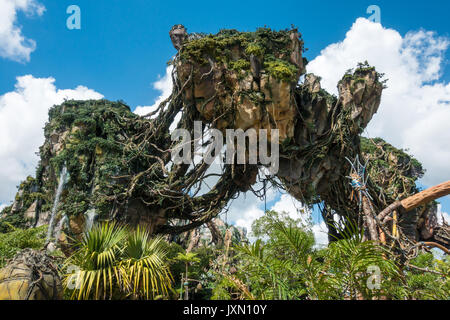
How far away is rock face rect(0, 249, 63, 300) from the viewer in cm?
325

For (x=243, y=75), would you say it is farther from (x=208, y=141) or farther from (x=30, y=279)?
(x=30, y=279)

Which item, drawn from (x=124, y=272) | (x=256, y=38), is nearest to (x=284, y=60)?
(x=256, y=38)

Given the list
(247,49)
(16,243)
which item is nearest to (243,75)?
(247,49)

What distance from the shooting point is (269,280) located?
3791 mm

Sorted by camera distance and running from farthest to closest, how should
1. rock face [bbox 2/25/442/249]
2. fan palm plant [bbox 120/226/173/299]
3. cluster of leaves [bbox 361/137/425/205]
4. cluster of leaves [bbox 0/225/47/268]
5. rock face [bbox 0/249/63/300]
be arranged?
cluster of leaves [bbox 361/137/425/205], rock face [bbox 2/25/442/249], cluster of leaves [bbox 0/225/47/268], fan palm plant [bbox 120/226/173/299], rock face [bbox 0/249/63/300]

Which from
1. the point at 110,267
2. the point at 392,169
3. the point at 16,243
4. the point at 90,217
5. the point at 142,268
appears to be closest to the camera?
the point at 110,267

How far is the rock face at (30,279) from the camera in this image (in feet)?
10.7

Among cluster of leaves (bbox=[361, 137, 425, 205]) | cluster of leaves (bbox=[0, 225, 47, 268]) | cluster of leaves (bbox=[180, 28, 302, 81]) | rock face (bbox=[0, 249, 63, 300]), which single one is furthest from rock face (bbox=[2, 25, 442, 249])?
rock face (bbox=[0, 249, 63, 300])

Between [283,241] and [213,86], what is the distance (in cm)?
549

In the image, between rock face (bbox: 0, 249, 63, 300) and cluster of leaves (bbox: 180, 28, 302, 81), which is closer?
rock face (bbox: 0, 249, 63, 300)

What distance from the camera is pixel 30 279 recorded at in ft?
11.1

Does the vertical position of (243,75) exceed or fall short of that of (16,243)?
it exceeds it

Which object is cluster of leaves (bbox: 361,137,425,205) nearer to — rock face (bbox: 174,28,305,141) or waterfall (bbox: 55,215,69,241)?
rock face (bbox: 174,28,305,141)
